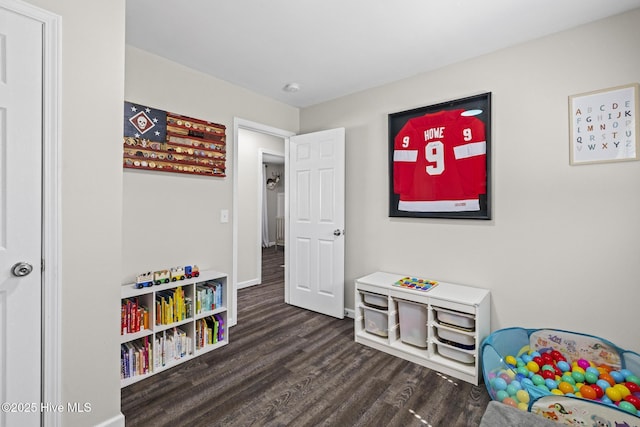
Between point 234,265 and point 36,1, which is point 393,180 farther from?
point 36,1

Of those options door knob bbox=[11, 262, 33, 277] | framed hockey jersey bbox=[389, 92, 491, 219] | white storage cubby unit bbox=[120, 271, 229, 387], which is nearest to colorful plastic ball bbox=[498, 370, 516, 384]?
framed hockey jersey bbox=[389, 92, 491, 219]

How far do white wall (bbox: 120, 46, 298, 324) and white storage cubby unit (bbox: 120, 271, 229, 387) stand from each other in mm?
274

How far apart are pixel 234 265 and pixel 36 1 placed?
89.5 inches

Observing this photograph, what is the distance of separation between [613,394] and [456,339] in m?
0.82

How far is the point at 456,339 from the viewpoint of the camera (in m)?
2.15

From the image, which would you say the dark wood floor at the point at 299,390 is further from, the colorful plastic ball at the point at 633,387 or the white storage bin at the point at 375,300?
the colorful plastic ball at the point at 633,387

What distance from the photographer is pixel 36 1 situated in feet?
4.25

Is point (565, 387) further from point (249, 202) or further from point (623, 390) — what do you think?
point (249, 202)

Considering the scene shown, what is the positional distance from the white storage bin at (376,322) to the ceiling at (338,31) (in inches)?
85.6

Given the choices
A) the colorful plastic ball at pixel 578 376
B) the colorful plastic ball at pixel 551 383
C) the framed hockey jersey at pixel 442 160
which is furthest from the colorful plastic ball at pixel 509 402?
the framed hockey jersey at pixel 442 160

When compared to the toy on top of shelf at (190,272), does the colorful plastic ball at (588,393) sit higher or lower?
lower

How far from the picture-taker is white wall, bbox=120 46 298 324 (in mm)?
2305

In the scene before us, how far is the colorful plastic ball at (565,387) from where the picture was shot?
1.69 m

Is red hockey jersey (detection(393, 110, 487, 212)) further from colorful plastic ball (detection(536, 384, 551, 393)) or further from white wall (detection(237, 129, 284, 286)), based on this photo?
white wall (detection(237, 129, 284, 286))
